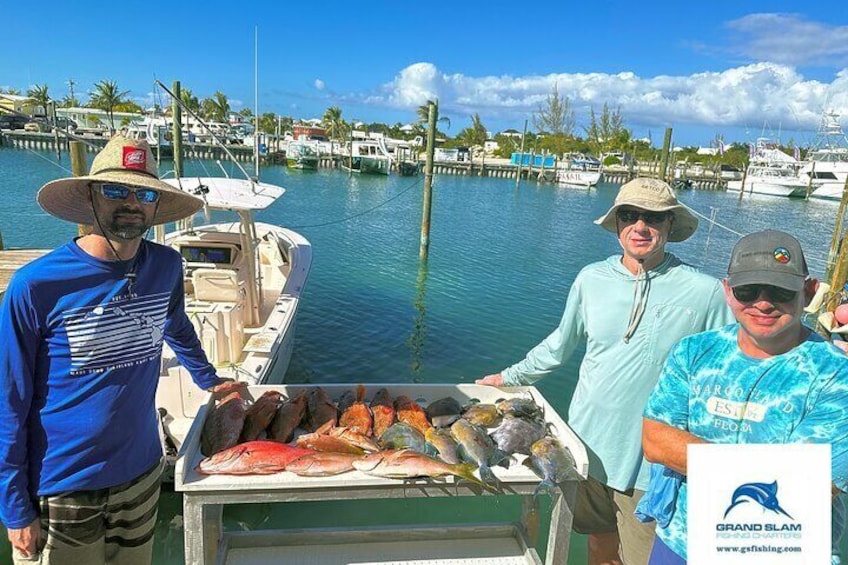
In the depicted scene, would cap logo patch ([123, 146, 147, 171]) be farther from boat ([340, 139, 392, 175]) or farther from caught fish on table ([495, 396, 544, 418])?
boat ([340, 139, 392, 175])

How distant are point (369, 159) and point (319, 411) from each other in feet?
176

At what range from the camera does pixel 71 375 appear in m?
2.09

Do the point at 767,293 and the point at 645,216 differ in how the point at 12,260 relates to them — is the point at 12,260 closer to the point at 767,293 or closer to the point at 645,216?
the point at 645,216

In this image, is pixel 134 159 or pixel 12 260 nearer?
pixel 134 159

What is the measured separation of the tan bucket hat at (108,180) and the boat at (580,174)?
5558cm

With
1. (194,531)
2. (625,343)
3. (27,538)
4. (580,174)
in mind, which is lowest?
(194,531)

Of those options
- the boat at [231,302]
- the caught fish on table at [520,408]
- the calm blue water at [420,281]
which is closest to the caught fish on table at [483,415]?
the caught fish on table at [520,408]

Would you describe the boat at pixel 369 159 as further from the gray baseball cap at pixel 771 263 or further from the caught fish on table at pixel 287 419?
the gray baseball cap at pixel 771 263

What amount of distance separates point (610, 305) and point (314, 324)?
9.04 metres

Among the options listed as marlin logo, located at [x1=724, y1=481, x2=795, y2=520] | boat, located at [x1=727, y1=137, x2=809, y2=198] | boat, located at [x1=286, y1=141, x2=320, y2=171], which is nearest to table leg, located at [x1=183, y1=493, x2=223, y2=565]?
marlin logo, located at [x1=724, y1=481, x2=795, y2=520]

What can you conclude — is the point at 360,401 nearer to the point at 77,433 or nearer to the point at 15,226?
the point at 77,433

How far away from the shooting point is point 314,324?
11.1 metres

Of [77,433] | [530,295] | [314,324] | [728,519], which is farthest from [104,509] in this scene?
[530,295]

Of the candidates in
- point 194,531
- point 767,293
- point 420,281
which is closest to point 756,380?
point 767,293
